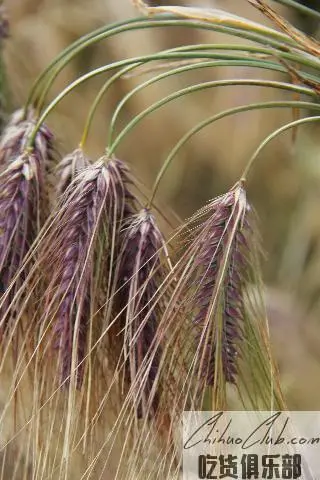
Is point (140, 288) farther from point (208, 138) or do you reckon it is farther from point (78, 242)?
point (208, 138)

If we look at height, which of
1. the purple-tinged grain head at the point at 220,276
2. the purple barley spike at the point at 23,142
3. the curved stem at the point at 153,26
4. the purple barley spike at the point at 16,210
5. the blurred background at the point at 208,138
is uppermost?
the blurred background at the point at 208,138

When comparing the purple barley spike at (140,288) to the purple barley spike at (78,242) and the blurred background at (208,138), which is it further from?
the blurred background at (208,138)

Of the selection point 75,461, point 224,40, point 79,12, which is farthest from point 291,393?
point 79,12

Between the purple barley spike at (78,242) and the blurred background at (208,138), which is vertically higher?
the blurred background at (208,138)

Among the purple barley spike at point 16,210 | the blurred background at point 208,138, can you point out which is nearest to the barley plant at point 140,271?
the purple barley spike at point 16,210

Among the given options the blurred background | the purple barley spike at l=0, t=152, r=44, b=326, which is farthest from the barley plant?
the blurred background

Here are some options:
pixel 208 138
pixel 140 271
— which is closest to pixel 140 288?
pixel 140 271

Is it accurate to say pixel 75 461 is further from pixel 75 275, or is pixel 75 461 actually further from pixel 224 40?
pixel 224 40
